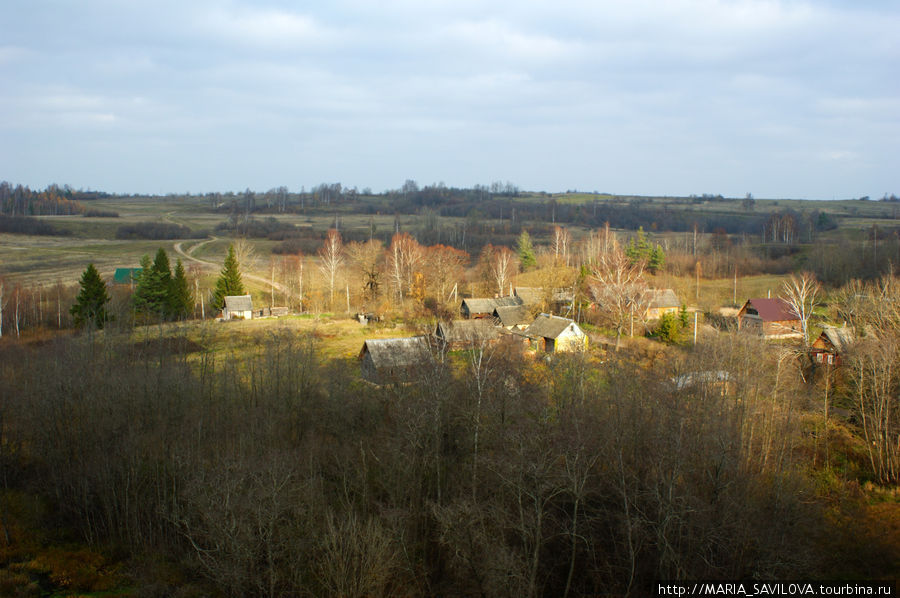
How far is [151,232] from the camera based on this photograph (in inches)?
3497

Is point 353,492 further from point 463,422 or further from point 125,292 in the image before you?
point 125,292

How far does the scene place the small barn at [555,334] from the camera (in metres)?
37.4

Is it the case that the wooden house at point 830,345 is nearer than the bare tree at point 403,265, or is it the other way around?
the wooden house at point 830,345

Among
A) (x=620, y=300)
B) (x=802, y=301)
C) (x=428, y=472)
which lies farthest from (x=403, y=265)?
(x=428, y=472)

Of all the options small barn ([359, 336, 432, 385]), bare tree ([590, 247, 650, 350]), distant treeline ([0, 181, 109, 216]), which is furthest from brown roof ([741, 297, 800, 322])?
distant treeline ([0, 181, 109, 216])

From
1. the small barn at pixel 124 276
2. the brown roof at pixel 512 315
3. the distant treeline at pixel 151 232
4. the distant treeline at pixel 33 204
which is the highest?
the distant treeline at pixel 33 204

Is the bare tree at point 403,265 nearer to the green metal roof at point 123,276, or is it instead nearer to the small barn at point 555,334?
the small barn at point 555,334

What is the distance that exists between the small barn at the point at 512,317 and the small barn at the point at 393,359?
46.5ft

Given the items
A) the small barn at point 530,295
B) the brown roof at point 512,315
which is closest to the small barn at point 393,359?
the brown roof at point 512,315

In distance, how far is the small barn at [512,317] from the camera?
148 ft

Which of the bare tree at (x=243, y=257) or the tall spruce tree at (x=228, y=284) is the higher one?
the bare tree at (x=243, y=257)

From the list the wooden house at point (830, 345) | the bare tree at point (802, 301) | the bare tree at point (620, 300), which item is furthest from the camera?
the bare tree at point (620, 300)

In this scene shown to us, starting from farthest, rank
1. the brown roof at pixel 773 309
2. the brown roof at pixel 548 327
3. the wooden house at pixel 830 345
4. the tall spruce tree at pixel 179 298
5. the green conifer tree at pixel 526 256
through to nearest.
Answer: the green conifer tree at pixel 526 256 < the tall spruce tree at pixel 179 298 < the brown roof at pixel 773 309 < the brown roof at pixel 548 327 < the wooden house at pixel 830 345

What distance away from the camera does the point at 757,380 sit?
21.8m
